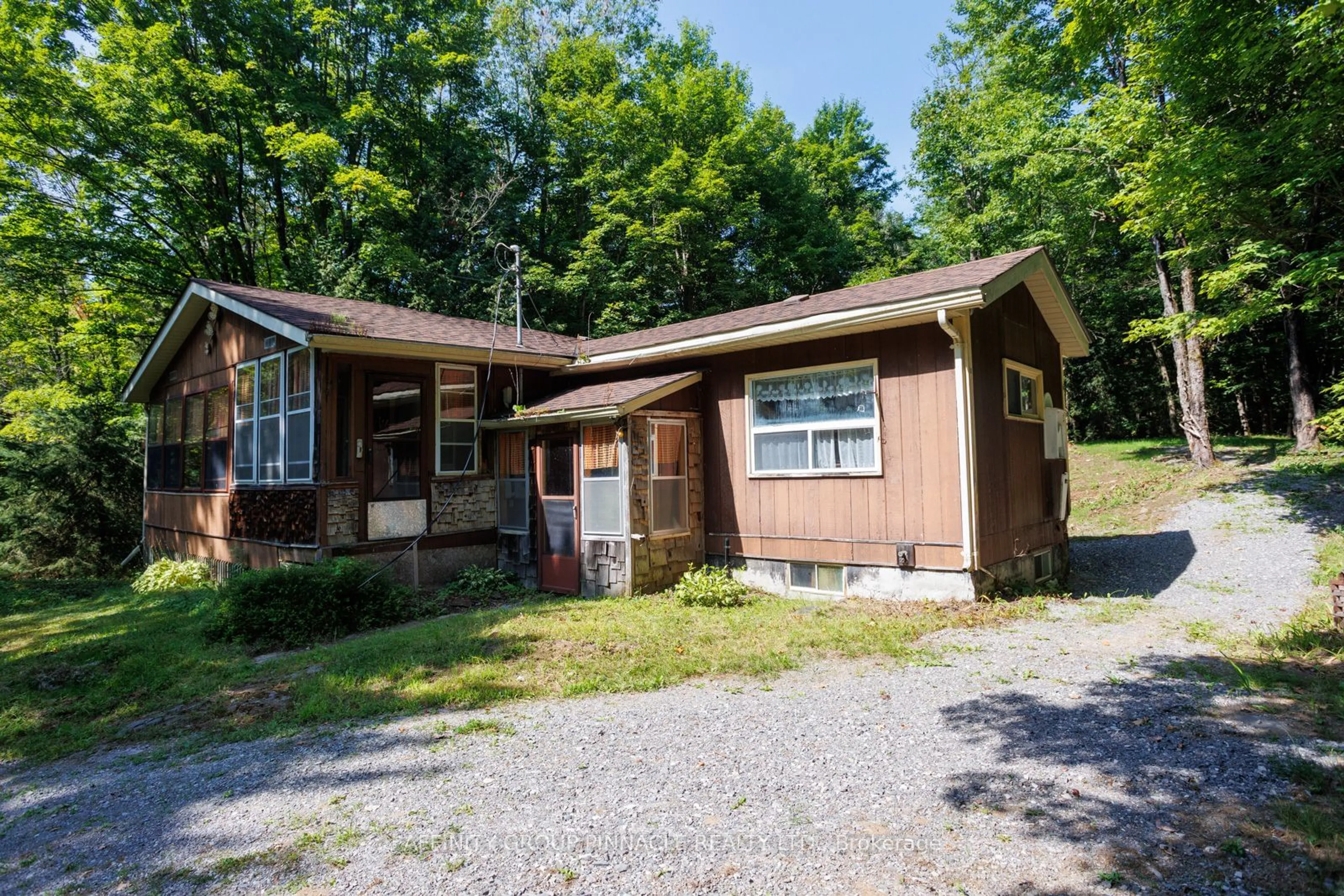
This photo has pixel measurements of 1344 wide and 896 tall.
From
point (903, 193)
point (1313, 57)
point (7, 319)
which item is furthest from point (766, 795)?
point (903, 193)

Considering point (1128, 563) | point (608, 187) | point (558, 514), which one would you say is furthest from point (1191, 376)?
point (608, 187)

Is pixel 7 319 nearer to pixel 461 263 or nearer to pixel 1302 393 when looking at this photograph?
pixel 461 263

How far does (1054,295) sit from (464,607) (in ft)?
29.8

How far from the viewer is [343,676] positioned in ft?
18.7

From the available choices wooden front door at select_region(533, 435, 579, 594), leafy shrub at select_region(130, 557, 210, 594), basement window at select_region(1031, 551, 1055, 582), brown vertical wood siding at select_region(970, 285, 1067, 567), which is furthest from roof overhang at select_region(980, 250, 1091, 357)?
leafy shrub at select_region(130, 557, 210, 594)

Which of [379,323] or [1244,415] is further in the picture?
[1244,415]

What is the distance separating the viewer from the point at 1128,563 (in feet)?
33.9

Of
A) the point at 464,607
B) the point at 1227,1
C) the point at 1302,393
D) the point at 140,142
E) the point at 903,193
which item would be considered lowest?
the point at 464,607

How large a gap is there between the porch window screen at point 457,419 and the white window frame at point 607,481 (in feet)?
7.52

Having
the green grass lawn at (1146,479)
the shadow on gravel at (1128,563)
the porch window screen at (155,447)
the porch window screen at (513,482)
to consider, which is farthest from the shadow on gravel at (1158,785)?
the porch window screen at (155,447)

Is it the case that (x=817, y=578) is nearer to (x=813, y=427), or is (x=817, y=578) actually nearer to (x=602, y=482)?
(x=813, y=427)

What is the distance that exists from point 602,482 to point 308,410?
4.24 meters

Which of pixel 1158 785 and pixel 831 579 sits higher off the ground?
pixel 831 579

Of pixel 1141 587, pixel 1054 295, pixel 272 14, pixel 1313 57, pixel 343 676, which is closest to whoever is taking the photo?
pixel 343 676
